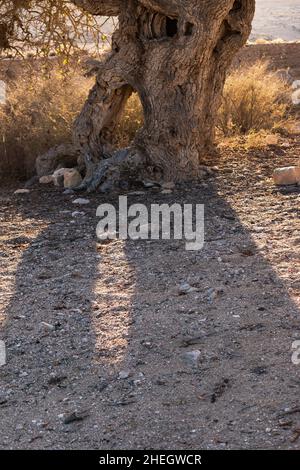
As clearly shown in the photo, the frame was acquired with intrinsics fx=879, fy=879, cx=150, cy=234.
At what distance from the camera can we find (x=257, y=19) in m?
48.0

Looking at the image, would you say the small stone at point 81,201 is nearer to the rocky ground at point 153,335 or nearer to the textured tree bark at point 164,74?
the textured tree bark at point 164,74

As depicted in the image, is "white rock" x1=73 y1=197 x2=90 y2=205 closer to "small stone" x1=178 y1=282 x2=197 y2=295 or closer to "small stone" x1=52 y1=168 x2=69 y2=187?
"small stone" x1=52 y1=168 x2=69 y2=187

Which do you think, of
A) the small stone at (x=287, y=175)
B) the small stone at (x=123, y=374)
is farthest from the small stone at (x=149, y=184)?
the small stone at (x=123, y=374)

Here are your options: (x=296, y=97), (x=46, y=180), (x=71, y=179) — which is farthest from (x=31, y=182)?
(x=296, y=97)

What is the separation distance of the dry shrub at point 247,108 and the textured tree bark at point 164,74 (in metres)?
1.83

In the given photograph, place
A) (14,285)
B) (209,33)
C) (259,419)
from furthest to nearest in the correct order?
(209,33) → (14,285) → (259,419)

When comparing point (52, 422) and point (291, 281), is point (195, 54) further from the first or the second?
point (52, 422)

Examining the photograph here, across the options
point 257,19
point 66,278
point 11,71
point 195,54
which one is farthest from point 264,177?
point 257,19

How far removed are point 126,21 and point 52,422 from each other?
5329mm

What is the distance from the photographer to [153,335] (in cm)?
504

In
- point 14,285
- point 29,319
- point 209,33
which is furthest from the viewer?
point 209,33

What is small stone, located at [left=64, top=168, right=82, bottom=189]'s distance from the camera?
8945mm

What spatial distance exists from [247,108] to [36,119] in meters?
2.65

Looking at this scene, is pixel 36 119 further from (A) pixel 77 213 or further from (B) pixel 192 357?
(B) pixel 192 357
